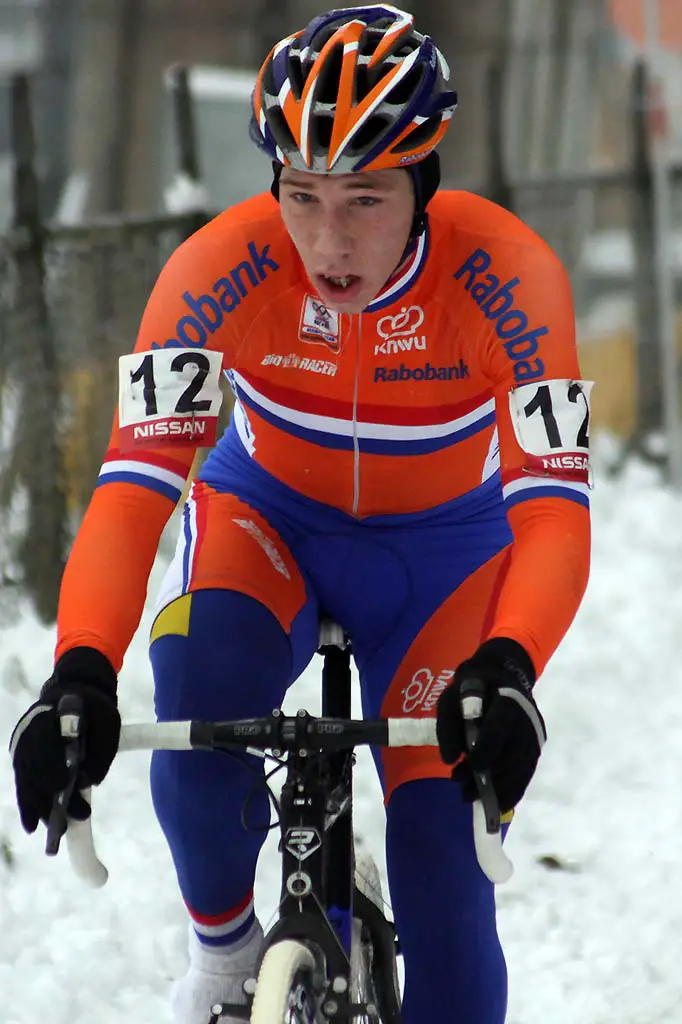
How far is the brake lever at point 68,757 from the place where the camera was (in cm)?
238

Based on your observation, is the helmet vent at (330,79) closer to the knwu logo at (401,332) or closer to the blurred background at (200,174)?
the knwu logo at (401,332)

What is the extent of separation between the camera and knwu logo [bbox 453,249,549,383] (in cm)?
299

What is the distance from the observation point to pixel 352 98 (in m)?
2.92

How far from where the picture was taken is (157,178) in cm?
1295

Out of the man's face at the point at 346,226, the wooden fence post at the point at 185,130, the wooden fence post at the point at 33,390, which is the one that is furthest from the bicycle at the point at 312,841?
the wooden fence post at the point at 185,130

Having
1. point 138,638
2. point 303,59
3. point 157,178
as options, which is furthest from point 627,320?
point 303,59

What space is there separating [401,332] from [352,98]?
533 mm

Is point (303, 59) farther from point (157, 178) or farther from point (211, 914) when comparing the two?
point (157, 178)

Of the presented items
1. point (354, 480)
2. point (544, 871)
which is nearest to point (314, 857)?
point (354, 480)

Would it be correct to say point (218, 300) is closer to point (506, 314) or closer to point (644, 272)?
point (506, 314)

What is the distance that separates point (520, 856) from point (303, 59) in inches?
123

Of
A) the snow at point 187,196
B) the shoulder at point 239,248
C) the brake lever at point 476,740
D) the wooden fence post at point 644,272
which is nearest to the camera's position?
the brake lever at point 476,740

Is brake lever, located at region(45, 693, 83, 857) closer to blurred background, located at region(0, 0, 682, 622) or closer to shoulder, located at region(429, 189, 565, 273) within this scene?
shoulder, located at region(429, 189, 565, 273)

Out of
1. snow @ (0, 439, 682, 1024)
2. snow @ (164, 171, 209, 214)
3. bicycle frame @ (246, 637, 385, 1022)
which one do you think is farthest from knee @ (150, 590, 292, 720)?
snow @ (164, 171, 209, 214)
